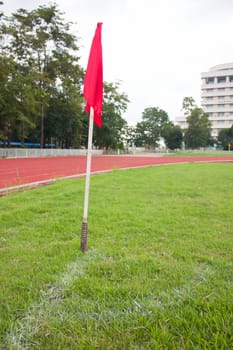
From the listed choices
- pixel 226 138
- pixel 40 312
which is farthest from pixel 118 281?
pixel 226 138

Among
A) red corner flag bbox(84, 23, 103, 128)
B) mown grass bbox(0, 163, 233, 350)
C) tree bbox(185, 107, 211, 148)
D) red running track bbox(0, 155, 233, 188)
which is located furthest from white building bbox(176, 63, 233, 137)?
red corner flag bbox(84, 23, 103, 128)

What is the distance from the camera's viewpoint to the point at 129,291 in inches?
77.4

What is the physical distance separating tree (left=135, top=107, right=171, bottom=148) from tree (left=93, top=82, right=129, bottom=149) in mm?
21447

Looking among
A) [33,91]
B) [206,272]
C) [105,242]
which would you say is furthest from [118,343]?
[33,91]

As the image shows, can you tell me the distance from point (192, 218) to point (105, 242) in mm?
1694

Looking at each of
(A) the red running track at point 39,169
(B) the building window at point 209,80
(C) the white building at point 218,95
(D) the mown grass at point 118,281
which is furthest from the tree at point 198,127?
(D) the mown grass at point 118,281

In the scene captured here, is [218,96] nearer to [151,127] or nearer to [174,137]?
[151,127]

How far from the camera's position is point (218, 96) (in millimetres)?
78500

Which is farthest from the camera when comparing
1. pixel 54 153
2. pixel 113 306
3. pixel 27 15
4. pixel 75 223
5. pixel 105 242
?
Answer: pixel 54 153

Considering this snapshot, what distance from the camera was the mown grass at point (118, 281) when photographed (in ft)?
5.02

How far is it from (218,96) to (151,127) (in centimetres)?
2701

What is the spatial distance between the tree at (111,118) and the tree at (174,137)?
1586 centimetres

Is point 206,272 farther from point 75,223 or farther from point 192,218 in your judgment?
point 75,223

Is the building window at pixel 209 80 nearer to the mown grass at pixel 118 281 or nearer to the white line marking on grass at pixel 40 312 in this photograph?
the mown grass at pixel 118 281
